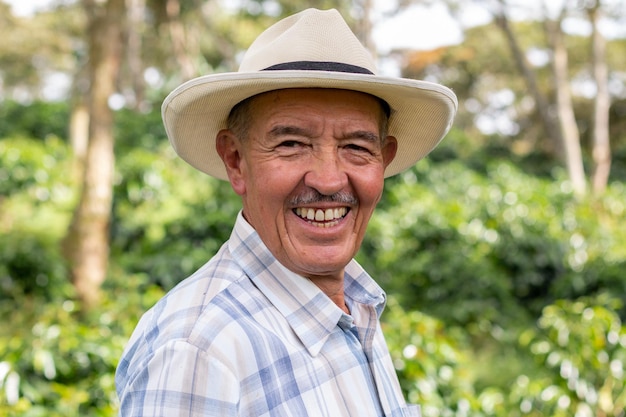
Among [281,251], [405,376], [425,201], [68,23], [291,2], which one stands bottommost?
[281,251]

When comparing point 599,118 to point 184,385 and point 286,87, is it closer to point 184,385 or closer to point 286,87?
point 286,87

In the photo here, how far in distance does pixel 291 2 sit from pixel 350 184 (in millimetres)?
19606

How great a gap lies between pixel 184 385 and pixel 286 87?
23.1 inches

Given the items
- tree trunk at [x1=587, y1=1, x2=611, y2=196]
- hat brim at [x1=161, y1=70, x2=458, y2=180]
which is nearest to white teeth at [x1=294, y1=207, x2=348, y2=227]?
hat brim at [x1=161, y1=70, x2=458, y2=180]

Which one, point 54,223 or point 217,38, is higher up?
point 217,38

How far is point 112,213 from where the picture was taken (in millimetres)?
9156

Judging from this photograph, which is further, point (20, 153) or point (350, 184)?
point (20, 153)

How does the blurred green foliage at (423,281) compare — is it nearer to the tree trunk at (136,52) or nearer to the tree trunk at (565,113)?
the tree trunk at (565,113)

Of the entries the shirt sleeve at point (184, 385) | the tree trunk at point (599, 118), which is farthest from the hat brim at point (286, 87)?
the tree trunk at point (599, 118)

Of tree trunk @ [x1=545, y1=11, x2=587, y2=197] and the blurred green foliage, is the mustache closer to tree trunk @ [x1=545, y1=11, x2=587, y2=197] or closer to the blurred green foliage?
the blurred green foliage

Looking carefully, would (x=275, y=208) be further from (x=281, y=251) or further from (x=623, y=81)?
(x=623, y=81)

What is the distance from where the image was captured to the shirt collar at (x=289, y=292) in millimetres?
1382

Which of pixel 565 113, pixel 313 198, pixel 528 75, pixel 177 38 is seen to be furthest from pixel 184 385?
pixel 177 38

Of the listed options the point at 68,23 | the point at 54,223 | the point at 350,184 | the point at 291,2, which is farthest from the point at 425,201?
the point at 68,23
